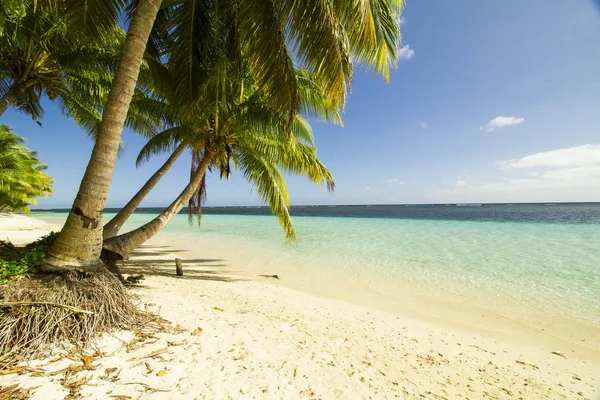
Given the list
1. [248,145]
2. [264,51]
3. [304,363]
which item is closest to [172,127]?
[248,145]

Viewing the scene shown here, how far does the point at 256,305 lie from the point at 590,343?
19.0 ft

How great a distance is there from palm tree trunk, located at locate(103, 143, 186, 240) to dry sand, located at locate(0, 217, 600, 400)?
2129 millimetres

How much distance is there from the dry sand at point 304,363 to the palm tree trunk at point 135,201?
2.13m

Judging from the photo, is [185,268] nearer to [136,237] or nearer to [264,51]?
[136,237]

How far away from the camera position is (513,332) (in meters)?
4.80

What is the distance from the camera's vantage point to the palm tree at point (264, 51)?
3.09m

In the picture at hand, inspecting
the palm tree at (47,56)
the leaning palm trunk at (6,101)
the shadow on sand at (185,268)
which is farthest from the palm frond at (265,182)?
the leaning palm trunk at (6,101)

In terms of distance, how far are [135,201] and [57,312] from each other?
3.77 m

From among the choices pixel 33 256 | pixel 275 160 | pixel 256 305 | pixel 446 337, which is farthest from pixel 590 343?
pixel 33 256

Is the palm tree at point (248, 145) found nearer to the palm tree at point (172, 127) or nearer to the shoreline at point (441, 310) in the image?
the palm tree at point (172, 127)

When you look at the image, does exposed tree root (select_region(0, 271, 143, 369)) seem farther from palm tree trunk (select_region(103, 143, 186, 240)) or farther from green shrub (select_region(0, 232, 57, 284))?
palm tree trunk (select_region(103, 143, 186, 240))

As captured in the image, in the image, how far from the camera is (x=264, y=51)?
13.5 feet

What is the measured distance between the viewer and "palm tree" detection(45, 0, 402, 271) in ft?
10.1

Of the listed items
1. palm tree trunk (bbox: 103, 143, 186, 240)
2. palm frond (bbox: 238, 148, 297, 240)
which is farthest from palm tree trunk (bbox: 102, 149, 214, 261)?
palm frond (bbox: 238, 148, 297, 240)
